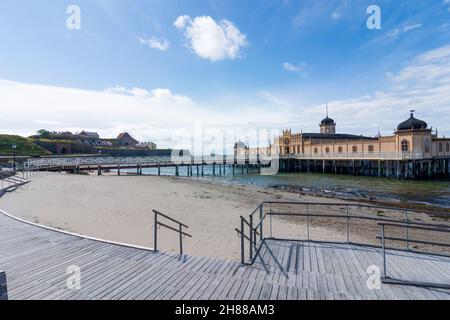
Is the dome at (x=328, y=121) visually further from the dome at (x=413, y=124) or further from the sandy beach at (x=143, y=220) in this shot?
the sandy beach at (x=143, y=220)

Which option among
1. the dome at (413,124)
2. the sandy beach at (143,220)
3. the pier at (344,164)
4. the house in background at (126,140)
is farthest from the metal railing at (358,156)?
the house in background at (126,140)

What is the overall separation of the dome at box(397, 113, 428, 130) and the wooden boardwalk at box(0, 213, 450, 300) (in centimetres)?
4471

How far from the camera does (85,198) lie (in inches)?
714

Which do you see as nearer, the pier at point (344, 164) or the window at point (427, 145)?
the pier at point (344, 164)

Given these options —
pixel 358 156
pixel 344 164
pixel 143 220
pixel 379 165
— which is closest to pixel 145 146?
pixel 344 164

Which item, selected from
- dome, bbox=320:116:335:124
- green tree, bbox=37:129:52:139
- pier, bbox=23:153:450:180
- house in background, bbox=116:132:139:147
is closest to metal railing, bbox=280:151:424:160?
pier, bbox=23:153:450:180

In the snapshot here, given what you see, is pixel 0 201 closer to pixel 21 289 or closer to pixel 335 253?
pixel 21 289

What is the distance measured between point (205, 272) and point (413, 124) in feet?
160

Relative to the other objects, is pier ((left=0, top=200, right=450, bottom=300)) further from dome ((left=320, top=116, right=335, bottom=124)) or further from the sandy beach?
dome ((left=320, top=116, right=335, bottom=124))

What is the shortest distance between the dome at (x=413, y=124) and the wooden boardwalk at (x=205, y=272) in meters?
44.7

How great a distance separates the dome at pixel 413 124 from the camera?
40.7 m
